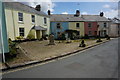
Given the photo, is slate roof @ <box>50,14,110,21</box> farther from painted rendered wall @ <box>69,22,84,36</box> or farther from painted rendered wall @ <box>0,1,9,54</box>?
painted rendered wall @ <box>0,1,9,54</box>

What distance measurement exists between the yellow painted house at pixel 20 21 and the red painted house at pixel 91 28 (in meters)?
15.1

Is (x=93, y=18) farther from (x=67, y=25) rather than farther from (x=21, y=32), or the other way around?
(x=21, y=32)

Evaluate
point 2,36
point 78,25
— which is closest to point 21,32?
point 2,36

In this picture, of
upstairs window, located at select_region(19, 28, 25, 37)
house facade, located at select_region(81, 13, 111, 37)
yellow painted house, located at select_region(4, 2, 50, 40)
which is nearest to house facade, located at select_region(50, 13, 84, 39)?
house facade, located at select_region(81, 13, 111, 37)

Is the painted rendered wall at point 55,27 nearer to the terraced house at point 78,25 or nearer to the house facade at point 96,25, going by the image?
the terraced house at point 78,25

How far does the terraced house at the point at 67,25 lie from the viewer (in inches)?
1299

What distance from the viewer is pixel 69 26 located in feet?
111

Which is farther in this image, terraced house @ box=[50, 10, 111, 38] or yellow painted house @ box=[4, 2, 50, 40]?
terraced house @ box=[50, 10, 111, 38]

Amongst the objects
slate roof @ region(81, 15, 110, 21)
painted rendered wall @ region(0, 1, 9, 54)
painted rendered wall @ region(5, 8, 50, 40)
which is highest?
slate roof @ region(81, 15, 110, 21)

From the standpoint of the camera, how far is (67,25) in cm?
3372

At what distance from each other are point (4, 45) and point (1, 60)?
3.52ft

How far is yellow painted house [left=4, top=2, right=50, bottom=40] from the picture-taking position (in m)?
18.8

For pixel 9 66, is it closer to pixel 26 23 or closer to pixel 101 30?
pixel 26 23

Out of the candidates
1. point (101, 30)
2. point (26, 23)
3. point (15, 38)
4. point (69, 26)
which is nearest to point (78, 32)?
point (69, 26)
